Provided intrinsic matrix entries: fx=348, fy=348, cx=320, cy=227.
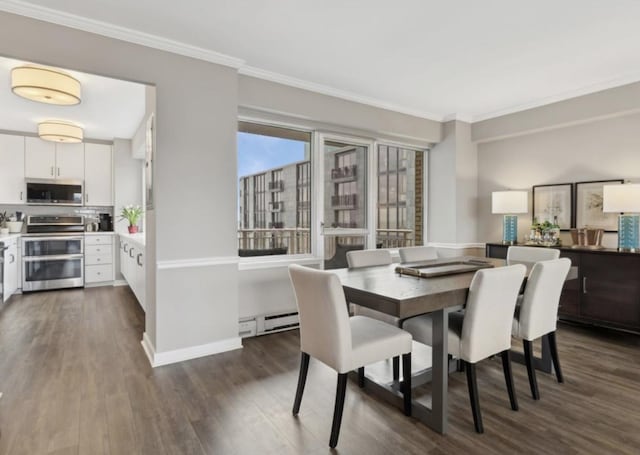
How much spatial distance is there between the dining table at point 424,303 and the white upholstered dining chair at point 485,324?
0.10 meters

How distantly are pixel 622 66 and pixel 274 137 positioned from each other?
338 cm

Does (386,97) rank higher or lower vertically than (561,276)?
higher

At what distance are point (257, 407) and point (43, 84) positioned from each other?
3.31 meters

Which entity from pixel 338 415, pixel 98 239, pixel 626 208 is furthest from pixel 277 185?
pixel 98 239

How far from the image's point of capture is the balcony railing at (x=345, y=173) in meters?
4.17

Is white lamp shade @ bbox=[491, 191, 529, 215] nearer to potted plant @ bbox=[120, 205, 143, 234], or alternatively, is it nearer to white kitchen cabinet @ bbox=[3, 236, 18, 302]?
potted plant @ bbox=[120, 205, 143, 234]

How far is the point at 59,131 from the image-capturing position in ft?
16.0

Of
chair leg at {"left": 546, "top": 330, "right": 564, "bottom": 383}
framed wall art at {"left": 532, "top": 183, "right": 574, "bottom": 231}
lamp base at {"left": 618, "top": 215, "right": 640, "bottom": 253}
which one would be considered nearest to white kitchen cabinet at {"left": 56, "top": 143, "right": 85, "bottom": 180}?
chair leg at {"left": 546, "top": 330, "right": 564, "bottom": 383}

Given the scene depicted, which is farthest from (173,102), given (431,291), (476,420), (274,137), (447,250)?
(447,250)

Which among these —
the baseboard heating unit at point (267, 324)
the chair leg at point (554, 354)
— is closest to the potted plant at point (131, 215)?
the baseboard heating unit at point (267, 324)

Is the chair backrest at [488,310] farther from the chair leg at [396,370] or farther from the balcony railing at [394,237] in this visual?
the balcony railing at [394,237]

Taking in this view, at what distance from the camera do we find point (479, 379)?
8.30 ft

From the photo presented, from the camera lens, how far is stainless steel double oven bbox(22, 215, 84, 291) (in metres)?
5.31

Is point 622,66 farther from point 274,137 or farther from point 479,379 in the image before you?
point 274,137
